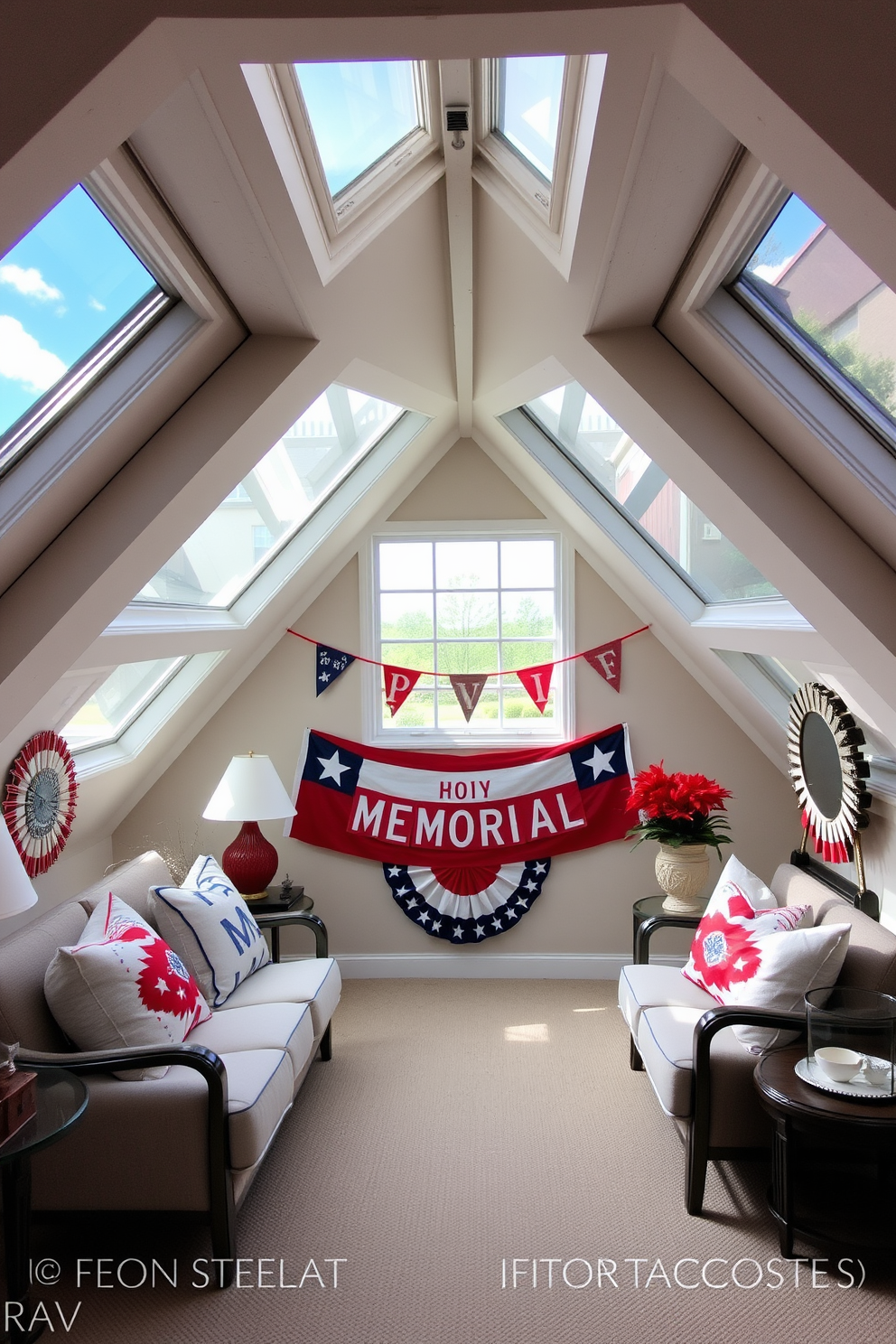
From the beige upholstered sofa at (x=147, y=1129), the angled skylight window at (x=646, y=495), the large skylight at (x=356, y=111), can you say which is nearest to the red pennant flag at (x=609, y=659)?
the angled skylight window at (x=646, y=495)

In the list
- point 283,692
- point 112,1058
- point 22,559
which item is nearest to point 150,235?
point 22,559

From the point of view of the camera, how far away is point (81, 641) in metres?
2.64

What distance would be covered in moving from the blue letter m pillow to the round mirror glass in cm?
224

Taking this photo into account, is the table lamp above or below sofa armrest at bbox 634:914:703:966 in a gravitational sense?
above

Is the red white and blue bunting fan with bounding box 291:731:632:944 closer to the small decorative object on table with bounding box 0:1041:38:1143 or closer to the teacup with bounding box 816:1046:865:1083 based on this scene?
the teacup with bounding box 816:1046:865:1083

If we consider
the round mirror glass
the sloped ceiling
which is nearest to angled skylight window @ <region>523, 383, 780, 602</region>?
the sloped ceiling

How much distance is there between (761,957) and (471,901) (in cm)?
202

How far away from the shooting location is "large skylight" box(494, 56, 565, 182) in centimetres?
201

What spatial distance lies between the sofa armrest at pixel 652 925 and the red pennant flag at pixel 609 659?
51.1 inches

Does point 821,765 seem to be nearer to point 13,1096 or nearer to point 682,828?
point 682,828

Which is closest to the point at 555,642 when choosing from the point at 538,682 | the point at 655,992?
the point at 538,682

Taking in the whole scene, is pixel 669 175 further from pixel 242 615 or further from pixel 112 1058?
pixel 242 615

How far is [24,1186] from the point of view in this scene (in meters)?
2.31

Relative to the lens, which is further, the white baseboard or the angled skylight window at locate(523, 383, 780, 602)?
the white baseboard
